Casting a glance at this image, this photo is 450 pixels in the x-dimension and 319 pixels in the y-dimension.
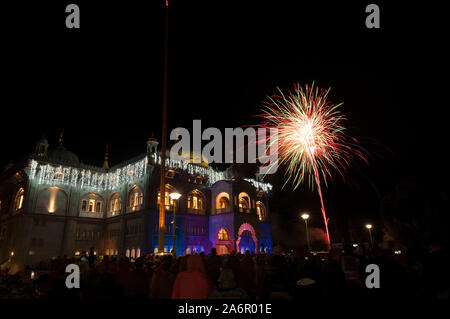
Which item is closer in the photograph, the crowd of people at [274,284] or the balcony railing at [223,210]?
the crowd of people at [274,284]

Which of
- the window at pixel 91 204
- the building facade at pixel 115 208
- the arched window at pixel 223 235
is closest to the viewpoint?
the building facade at pixel 115 208

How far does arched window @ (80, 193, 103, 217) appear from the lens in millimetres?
33250

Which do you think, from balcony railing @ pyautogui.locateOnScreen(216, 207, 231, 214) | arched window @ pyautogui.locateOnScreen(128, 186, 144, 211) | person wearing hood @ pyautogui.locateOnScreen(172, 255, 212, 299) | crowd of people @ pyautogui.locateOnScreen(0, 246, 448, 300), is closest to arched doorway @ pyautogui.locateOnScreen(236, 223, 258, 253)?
balcony railing @ pyautogui.locateOnScreen(216, 207, 231, 214)

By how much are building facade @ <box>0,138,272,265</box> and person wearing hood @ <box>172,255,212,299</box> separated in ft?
78.8

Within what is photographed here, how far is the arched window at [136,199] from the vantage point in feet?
99.5

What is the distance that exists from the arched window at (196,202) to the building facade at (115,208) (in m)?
0.12

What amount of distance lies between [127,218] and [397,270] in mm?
29200

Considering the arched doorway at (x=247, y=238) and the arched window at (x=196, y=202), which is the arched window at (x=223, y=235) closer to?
the arched doorway at (x=247, y=238)

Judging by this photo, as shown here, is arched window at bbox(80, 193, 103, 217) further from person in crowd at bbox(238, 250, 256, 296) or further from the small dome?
person in crowd at bbox(238, 250, 256, 296)

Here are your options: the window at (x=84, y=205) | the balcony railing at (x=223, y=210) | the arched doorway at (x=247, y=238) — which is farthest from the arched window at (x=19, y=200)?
the arched doorway at (x=247, y=238)

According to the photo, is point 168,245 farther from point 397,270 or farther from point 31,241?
point 397,270

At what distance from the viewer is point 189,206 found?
107 ft

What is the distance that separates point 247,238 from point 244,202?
4862mm
